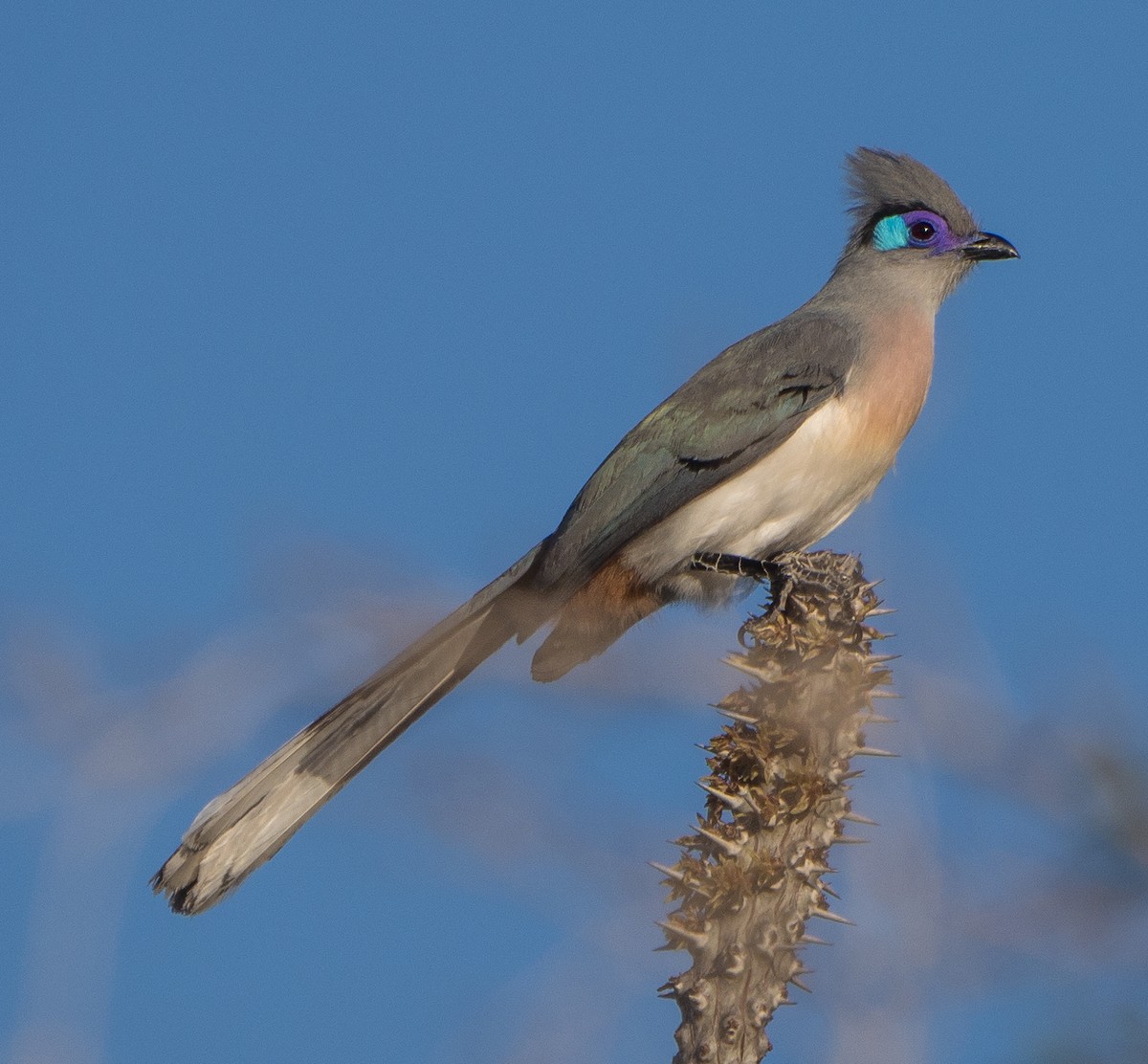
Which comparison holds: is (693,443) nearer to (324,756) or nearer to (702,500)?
(702,500)

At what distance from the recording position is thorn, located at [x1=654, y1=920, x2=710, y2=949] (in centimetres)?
316

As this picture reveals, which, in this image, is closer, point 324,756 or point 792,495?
point 324,756

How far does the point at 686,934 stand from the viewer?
317cm

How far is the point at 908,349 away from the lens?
21.4ft

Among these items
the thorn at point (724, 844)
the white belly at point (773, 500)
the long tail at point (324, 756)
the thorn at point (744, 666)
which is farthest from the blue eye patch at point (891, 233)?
the thorn at point (724, 844)

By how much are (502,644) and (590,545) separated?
0.54m

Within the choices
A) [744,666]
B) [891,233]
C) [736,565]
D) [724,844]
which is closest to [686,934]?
[724,844]

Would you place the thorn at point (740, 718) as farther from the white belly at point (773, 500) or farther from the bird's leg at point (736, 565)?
the white belly at point (773, 500)

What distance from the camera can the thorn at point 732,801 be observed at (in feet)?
11.1

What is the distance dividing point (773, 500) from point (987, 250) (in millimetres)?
2207

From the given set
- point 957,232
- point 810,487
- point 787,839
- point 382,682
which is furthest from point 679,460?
point 787,839

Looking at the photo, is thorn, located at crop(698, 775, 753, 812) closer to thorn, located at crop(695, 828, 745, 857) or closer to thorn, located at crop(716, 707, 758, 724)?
thorn, located at crop(695, 828, 745, 857)

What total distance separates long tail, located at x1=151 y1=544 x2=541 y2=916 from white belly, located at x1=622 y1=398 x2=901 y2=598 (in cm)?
68

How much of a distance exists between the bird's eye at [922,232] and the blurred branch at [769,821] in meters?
3.83
